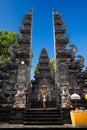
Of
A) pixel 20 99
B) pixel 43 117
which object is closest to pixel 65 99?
pixel 43 117

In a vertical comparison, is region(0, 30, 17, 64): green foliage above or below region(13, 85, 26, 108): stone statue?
above

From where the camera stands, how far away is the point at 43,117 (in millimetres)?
10656

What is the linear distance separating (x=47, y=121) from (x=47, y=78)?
8.31 meters

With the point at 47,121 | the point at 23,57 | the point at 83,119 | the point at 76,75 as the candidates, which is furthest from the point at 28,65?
the point at 83,119

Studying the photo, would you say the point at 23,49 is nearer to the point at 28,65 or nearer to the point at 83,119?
the point at 28,65

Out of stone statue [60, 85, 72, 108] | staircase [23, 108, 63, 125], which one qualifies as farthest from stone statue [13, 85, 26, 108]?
stone statue [60, 85, 72, 108]

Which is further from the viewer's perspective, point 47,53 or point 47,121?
point 47,53

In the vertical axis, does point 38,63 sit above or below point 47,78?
above

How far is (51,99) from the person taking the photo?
16.6 metres

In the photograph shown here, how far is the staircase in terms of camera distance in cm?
988

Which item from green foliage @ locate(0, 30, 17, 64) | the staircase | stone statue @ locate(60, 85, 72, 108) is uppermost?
green foliage @ locate(0, 30, 17, 64)

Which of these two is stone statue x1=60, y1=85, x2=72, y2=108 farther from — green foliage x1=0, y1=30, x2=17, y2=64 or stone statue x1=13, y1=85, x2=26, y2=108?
green foliage x1=0, y1=30, x2=17, y2=64

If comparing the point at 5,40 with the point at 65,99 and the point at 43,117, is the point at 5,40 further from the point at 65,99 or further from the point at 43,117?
the point at 43,117

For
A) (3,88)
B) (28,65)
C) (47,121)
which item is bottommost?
(47,121)
